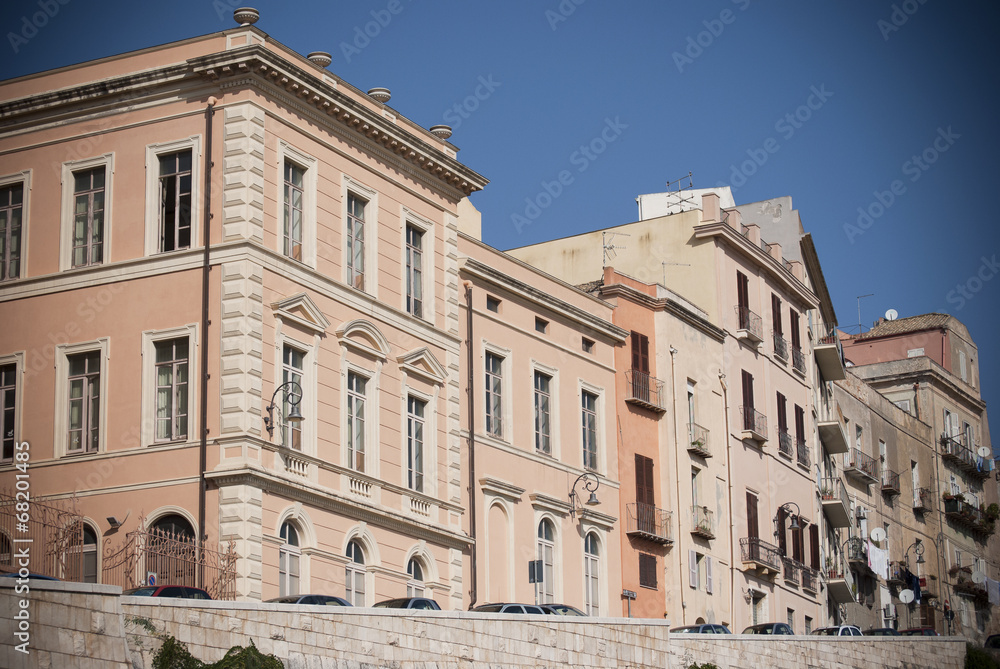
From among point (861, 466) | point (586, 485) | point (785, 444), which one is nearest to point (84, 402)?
point (586, 485)

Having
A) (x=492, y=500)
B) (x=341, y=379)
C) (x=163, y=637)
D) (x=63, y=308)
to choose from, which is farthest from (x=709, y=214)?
(x=163, y=637)

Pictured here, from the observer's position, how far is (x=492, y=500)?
4406cm

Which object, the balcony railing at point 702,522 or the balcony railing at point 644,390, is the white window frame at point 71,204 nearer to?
the balcony railing at point 644,390

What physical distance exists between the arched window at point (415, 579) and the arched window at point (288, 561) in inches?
163

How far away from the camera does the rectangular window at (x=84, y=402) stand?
36.2m

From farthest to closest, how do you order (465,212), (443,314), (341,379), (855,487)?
(855,487) → (465,212) → (443,314) → (341,379)

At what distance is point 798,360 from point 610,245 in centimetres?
973

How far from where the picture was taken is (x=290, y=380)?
119ft

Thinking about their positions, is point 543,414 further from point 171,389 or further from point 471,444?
point 171,389

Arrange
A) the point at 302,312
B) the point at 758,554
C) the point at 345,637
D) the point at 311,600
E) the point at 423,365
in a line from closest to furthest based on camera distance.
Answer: the point at 345,637, the point at 311,600, the point at 302,312, the point at 423,365, the point at 758,554

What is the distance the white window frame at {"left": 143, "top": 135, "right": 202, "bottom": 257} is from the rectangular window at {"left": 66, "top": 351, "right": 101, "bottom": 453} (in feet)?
9.20

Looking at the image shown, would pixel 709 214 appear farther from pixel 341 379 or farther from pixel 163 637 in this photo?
pixel 163 637

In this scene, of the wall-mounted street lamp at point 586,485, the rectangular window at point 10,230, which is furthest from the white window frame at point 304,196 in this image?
the wall-mounted street lamp at point 586,485

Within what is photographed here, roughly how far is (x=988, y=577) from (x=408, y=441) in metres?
50.7
